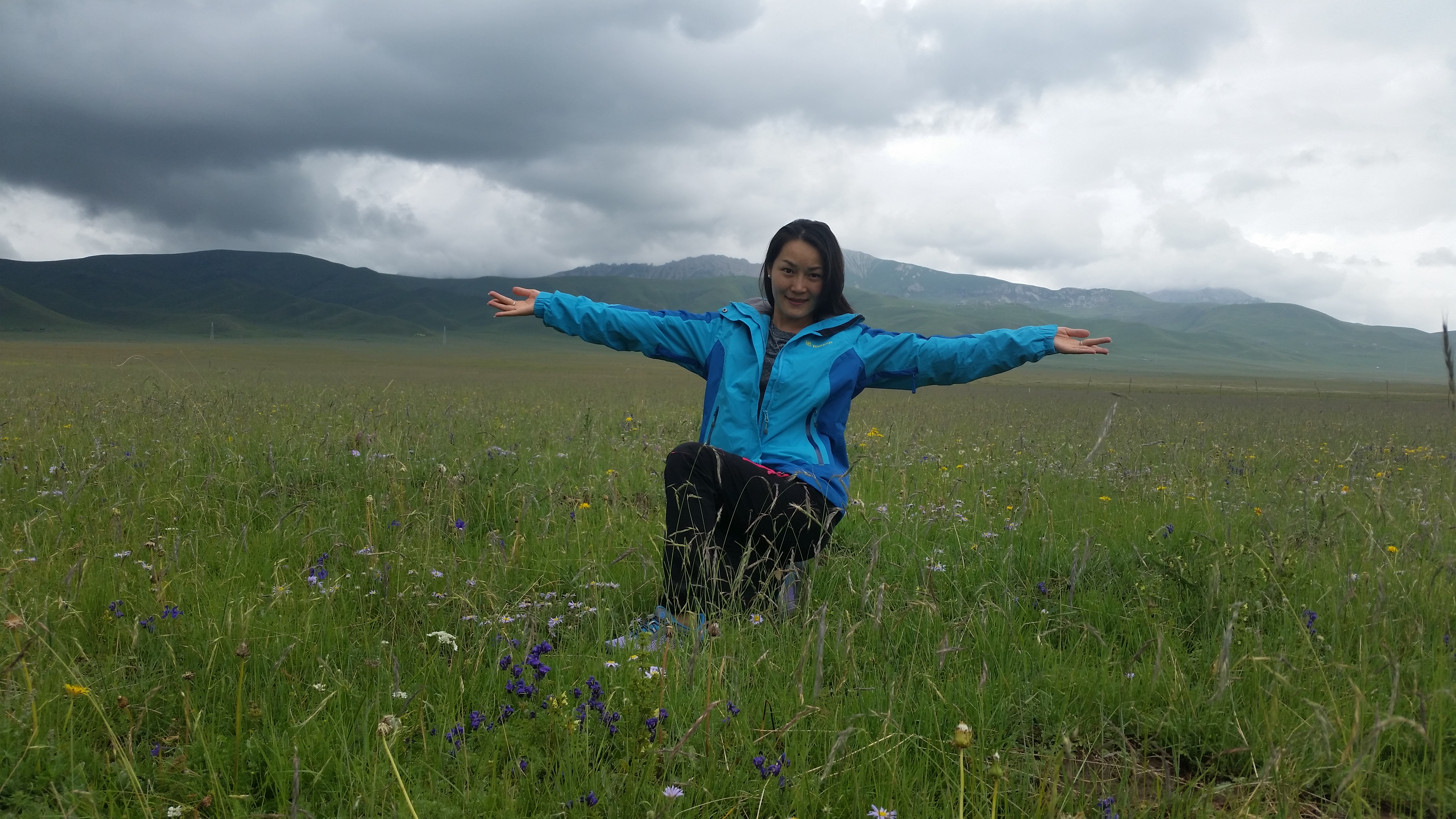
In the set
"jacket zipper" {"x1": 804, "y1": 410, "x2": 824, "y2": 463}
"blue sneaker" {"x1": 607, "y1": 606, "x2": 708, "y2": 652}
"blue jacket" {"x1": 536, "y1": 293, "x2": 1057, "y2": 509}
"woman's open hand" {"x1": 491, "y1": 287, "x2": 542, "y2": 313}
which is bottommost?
"blue sneaker" {"x1": 607, "y1": 606, "x2": 708, "y2": 652}

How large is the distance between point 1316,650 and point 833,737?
5.90ft

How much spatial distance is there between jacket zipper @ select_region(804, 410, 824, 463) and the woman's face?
0.58m

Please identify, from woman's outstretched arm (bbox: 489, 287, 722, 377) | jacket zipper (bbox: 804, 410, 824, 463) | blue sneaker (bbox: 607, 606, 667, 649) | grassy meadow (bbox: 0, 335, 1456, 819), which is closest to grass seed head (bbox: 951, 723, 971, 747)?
grassy meadow (bbox: 0, 335, 1456, 819)

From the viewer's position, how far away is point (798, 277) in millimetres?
4086

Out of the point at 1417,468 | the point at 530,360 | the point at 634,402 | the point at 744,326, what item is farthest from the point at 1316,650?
the point at 530,360

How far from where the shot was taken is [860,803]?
2053mm

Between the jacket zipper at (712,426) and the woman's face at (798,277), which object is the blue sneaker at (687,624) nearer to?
the jacket zipper at (712,426)

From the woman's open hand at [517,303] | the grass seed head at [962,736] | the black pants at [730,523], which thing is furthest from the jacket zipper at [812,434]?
the grass seed head at [962,736]

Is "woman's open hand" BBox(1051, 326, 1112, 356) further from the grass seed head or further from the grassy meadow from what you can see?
the grass seed head

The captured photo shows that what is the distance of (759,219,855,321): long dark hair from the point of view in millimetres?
4090

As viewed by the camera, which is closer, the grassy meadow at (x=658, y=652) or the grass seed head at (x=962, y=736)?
the grass seed head at (x=962, y=736)

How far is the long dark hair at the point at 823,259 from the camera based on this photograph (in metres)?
4.09

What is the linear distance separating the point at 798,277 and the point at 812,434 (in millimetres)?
819

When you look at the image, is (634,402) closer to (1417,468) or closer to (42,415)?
(42,415)
